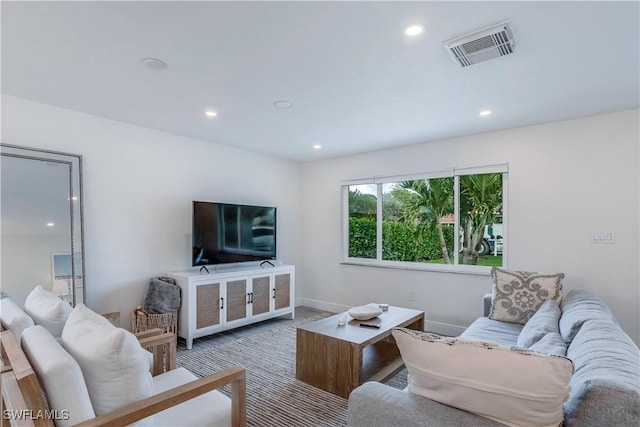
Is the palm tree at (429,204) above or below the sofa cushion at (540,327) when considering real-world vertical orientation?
above

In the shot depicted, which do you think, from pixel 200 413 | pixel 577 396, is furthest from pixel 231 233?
pixel 577 396

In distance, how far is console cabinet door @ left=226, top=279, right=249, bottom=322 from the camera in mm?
3799

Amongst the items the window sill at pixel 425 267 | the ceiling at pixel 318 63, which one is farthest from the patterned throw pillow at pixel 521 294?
the ceiling at pixel 318 63

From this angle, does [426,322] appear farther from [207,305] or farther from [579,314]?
[207,305]

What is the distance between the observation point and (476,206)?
3.91 meters

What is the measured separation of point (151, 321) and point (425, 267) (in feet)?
10.2

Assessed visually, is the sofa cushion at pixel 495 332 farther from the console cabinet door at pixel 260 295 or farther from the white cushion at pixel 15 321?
the white cushion at pixel 15 321

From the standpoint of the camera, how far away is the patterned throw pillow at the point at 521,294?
2.78 meters

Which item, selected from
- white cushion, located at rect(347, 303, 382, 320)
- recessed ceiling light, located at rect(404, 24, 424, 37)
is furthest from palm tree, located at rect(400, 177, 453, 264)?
recessed ceiling light, located at rect(404, 24, 424, 37)

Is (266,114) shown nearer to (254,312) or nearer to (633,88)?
(254,312)

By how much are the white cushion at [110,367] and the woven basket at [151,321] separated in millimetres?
2154

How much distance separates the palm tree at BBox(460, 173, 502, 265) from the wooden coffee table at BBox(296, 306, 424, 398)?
4.75ft

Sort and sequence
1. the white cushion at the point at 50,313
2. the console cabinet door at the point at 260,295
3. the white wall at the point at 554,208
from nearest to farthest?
the white cushion at the point at 50,313
the white wall at the point at 554,208
the console cabinet door at the point at 260,295

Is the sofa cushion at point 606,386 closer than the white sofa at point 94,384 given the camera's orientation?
Yes
